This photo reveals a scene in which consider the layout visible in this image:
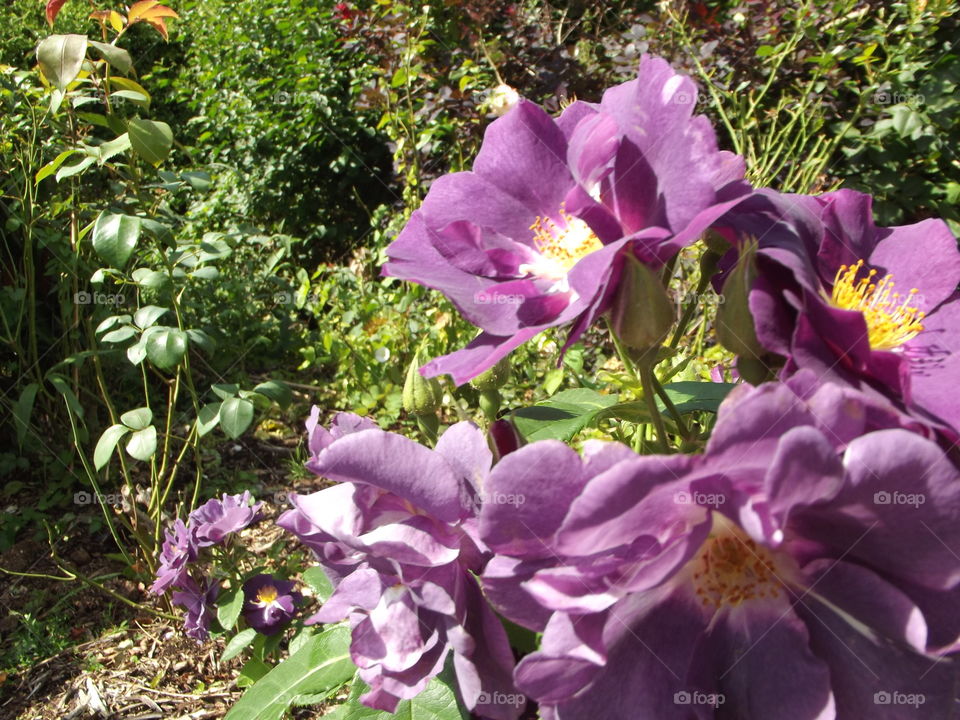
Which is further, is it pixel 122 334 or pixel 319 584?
pixel 122 334

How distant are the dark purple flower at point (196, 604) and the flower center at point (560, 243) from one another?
1.41 metres

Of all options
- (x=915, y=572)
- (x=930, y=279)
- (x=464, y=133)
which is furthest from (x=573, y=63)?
(x=915, y=572)

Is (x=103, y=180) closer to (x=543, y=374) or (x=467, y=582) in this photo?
(x=543, y=374)

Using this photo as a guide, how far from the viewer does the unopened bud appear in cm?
58

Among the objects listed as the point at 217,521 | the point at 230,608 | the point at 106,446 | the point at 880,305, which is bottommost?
the point at 230,608

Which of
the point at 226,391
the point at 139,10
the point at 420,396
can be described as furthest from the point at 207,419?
the point at 420,396

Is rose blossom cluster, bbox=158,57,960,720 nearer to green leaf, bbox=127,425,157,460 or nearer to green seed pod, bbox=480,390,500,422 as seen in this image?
green seed pod, bbox=480,390,500,422

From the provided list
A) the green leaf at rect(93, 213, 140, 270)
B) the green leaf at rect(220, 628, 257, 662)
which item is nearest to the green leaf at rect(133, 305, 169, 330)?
the green leaf at rect(93, 213, 140, 270)

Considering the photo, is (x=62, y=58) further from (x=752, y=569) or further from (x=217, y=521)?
(x=752, y=569)

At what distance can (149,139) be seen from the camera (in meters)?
1.63

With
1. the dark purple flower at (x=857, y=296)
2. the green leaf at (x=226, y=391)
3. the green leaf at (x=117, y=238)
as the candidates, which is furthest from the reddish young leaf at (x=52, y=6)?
the dark purple flower at (x=857, y=296)

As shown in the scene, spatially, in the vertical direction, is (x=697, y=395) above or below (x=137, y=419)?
above

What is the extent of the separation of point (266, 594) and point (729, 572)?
1484 millimetres

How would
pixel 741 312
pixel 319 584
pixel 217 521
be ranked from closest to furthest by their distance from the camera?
pixel 741 312, pixel 319 584, pixel 217 521
